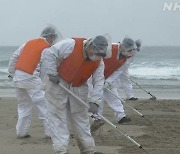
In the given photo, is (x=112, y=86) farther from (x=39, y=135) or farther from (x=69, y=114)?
(x=69, y=114)

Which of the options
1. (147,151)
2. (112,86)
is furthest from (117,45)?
(147,151)

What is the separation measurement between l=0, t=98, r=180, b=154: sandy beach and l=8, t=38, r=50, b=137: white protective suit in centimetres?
27

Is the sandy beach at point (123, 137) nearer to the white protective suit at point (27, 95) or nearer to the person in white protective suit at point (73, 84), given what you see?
the white protective suit at point (27, 95)

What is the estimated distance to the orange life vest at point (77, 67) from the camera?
6.20 m

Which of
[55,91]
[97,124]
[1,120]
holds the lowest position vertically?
[1,120]

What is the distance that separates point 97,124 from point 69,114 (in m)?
1.87

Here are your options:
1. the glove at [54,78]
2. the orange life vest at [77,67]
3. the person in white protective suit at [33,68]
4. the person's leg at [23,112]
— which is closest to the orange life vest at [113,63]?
the person in white protective suit at [33,68]

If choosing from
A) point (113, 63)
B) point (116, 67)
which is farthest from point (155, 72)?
point (113, 63)

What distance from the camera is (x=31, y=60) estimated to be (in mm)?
8031

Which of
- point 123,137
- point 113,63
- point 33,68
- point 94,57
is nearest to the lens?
point 94,57

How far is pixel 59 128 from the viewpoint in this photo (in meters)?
6.35

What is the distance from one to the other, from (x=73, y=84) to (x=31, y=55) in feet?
6.15

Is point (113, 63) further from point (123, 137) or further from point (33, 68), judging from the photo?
point (33, 68)

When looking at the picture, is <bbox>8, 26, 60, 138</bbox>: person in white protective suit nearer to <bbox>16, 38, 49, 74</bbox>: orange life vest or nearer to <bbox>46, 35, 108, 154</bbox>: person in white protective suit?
<bbox>16, 38, 49, 74</bbox>: orange life vest
